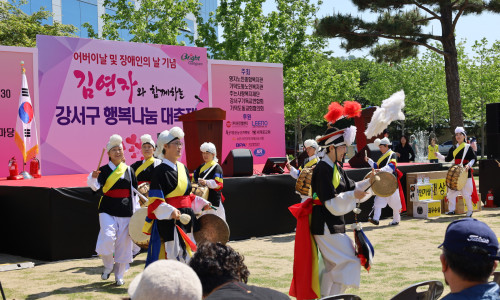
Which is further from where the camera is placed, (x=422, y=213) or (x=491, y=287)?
(x=422, y=213)

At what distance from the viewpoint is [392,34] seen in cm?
1842

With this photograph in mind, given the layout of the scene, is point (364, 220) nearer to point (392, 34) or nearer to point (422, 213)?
point (422, 213)

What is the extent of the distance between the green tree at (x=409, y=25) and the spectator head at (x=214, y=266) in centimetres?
1647

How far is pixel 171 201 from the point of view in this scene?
5.49m

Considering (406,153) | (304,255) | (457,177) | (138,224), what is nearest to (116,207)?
(138,224)

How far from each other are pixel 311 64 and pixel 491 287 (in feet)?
92.6

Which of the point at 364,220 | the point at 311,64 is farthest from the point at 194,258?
the point at 311,64

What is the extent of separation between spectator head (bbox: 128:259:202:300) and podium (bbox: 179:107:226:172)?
921 cm

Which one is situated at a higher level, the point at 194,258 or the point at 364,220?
the point at 194,258

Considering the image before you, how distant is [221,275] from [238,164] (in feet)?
25.3

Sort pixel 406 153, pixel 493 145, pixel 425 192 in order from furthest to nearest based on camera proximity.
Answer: pixel 406 153 < pixel 493 145 < pixel 425 192

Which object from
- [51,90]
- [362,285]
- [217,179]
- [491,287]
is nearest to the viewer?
[491,287]

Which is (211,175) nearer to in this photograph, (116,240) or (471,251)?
(116,240)

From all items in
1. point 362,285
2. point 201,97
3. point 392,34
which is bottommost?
point 362,285
